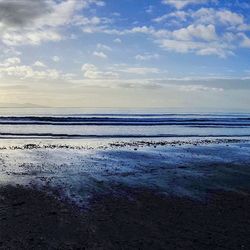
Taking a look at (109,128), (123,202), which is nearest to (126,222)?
(123,202)

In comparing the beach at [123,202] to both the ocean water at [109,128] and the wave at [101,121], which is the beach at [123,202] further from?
the wave at [101,121]

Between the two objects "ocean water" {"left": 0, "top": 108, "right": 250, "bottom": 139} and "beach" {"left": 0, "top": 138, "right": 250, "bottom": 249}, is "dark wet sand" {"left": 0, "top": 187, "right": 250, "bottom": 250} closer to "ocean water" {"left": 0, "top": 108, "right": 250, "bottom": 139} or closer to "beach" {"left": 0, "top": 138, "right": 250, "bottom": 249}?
"beach" {"left": 0, "top": 138, "right": 250, "bottom": 249}

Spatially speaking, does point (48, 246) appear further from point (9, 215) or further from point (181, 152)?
point (181, 152)

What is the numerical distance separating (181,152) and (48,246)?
17.3 metres

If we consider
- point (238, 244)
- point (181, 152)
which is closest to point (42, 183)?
point (238, 244)

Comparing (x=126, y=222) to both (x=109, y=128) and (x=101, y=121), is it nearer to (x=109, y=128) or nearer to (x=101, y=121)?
(x=109, y=128)

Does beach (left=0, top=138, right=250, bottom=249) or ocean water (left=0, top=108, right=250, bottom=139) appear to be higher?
ocean water (left=0, top=108, right=250, bottom=139)

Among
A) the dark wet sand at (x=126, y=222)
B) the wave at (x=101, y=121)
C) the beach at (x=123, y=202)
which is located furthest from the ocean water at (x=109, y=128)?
the dark wet sand at (x=126, y=222)

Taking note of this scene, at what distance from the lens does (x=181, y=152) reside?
25719mm

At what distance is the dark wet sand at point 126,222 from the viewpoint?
30.7ft

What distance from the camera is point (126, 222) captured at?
1080cm

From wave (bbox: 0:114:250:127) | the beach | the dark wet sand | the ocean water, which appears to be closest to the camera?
the dark wet sand

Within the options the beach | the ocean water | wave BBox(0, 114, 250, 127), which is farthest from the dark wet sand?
wave BBox(0, 114, 250, 127)

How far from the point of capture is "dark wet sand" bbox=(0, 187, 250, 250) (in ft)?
30.7
